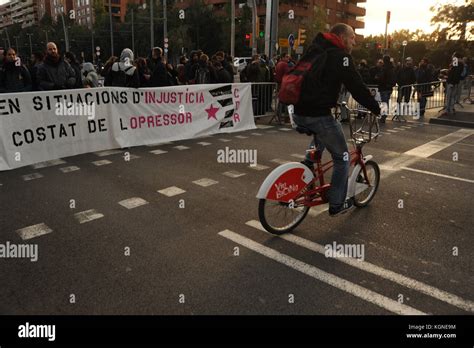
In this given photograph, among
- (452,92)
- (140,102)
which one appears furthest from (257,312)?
(452,92)

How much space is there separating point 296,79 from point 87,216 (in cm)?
293

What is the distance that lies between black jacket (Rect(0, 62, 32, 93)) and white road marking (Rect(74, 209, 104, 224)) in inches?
255

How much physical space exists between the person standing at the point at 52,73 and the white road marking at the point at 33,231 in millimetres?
5077

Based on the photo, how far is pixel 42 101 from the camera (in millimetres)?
7387

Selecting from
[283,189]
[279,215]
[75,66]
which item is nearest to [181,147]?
[75,66]

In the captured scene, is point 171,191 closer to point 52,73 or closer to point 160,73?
point 52,73

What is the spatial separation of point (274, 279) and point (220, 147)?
5.59 m

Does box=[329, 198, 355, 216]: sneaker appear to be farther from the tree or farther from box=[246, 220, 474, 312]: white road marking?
the tree

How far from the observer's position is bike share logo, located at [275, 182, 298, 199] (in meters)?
4.06

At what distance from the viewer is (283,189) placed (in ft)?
13.5

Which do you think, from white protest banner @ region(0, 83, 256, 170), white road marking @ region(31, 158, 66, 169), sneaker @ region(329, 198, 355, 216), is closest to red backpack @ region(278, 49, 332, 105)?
sneaker @ region(329, 198, 355, 216)

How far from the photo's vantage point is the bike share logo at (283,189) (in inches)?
160

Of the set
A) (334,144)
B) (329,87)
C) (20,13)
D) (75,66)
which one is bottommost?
(334,144)
